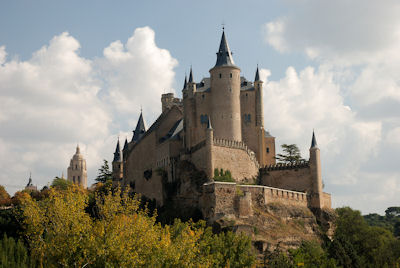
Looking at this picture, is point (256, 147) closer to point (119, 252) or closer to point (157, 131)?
point (157, 131)

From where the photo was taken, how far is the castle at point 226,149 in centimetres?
7238

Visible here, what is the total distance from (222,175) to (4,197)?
2775 inches

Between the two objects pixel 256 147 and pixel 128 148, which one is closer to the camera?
pixel 256 147

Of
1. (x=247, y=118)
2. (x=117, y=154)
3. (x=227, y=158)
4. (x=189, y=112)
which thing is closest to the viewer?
(x=227, y=158)

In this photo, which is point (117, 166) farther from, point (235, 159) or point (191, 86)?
point (235, 159)

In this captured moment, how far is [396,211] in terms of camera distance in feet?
561

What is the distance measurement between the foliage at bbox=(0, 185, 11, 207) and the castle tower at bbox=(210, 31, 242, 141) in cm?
5278

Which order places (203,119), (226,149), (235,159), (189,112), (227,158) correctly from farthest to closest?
(189,112) < (203,119) < (235,159) < (226,149) < (227,158)

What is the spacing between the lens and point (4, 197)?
416 ft

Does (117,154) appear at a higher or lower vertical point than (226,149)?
higher

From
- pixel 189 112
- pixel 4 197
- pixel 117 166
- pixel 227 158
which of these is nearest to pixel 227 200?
pixel 227 158

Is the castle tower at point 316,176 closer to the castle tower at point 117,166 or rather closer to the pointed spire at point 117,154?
the castle tower at point 117,166

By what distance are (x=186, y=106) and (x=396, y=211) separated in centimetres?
10946

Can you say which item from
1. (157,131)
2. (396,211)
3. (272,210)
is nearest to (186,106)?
(157,131)
